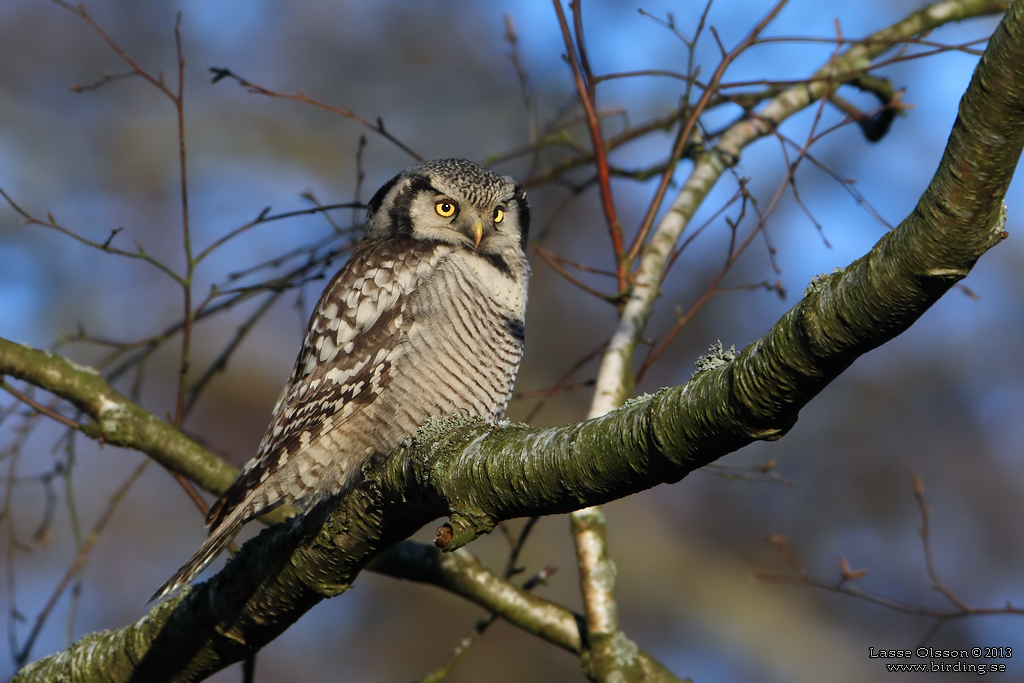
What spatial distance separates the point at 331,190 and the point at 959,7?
924 centimetres

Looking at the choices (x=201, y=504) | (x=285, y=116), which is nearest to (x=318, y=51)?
(x=285, y=116)

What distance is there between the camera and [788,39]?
12.0ft

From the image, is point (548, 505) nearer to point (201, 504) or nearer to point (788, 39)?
point (201, 504)

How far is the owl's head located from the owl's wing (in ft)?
0.93

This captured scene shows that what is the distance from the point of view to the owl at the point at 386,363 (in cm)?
332

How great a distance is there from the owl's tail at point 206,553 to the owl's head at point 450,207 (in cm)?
147

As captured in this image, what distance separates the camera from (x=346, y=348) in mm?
3428

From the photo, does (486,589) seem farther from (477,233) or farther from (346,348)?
(477,233)

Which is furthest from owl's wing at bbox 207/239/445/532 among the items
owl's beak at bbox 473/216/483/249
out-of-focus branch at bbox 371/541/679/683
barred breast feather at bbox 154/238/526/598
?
out-of-focus branch at bbox 371/541/679/683

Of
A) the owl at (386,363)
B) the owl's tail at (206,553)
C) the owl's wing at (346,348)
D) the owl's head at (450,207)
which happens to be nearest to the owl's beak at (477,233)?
the owl's head at (450,207)

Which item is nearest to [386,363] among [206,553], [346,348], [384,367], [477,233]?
[384,367]

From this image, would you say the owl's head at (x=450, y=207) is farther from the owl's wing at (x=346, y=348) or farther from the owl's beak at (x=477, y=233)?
Result: the owl's wing at (x=346, y=348)

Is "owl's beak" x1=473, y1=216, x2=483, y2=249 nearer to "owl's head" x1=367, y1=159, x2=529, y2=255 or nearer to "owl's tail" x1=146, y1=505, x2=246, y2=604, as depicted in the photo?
"owl's head" x1=367, y1=159, x2=529, y2=255

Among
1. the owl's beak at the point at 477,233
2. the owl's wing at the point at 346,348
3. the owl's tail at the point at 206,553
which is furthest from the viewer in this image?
the owl's beak at the point at 477,233
